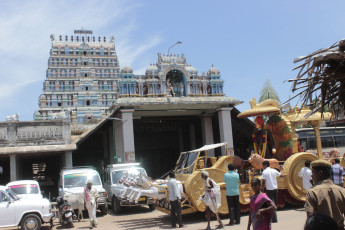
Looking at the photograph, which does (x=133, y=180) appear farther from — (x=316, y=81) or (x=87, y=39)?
(x=87, y=39)

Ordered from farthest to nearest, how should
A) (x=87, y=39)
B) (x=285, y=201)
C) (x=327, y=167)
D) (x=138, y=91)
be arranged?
1. (x=87, y=39)
2. (x=138, y=91)
3. (x=285, y=201)
4. (x=327, y=167)

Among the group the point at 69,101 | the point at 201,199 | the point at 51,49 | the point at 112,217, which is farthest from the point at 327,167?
the point at 51,49

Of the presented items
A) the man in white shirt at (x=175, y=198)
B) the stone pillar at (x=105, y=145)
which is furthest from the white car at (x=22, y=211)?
the stone pillar at (x=105, y=145)

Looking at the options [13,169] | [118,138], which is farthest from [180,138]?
[13,169]

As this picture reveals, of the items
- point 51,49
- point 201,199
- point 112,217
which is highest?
point 51,49

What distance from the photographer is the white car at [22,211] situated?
31.3 feet

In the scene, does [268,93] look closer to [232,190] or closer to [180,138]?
[180,138]

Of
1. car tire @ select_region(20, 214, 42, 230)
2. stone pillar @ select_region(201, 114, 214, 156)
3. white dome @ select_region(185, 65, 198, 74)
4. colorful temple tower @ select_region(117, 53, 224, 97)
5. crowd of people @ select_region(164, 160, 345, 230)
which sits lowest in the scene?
car tire @ select_region(20, 214, 42, 230)

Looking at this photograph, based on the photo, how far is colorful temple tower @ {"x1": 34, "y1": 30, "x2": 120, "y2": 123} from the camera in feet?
172

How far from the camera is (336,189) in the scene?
12.6 feet

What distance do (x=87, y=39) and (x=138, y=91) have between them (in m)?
32.5

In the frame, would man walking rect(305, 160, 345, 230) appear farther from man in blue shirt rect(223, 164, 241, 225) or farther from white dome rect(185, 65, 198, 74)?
white dome rect(185, 65, 198, 74)

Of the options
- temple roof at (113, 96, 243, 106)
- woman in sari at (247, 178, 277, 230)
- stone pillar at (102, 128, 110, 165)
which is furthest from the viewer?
stone pillar at (102, 128, 110, 165)

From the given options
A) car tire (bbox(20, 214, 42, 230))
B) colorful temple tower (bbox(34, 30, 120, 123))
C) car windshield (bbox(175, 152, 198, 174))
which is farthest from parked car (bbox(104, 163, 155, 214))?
colorful temple tower (bbox(34, 30, 120, 123))
